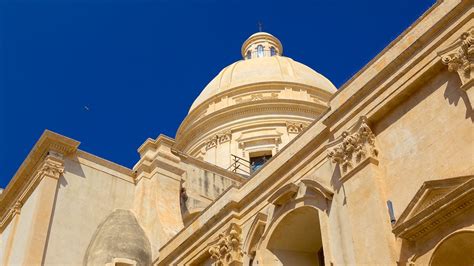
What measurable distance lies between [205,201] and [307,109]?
1082 centimetres

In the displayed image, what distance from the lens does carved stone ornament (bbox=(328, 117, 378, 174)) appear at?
14258 millimetres

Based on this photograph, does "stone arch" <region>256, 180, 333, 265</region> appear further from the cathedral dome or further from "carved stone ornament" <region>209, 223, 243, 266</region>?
the cathedral dome

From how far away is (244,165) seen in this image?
105 ft

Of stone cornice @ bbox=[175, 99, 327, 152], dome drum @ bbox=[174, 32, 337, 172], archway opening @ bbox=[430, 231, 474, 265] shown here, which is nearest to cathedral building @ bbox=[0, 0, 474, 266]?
archway opening @ bbox=[430, 231, 474, 265]

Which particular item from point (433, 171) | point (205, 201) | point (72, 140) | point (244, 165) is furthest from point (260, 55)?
point (433, 171)

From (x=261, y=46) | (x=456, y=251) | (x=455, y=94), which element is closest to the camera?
(x=456, y=251)

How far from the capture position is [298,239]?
16828 mm

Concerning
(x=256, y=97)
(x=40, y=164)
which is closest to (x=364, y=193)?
(x=40, y=164)

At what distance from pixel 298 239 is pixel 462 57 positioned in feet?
21.6

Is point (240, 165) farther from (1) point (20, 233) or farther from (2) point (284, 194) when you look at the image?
(2) point (284, 194)

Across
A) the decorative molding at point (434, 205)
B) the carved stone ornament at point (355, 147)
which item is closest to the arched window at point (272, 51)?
the carved stone ornament at point (355, 147)

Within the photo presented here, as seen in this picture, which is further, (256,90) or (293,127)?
(256,90)

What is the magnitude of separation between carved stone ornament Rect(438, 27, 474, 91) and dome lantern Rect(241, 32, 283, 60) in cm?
2913

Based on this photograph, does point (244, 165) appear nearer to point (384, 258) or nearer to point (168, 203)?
point (168, 203)
